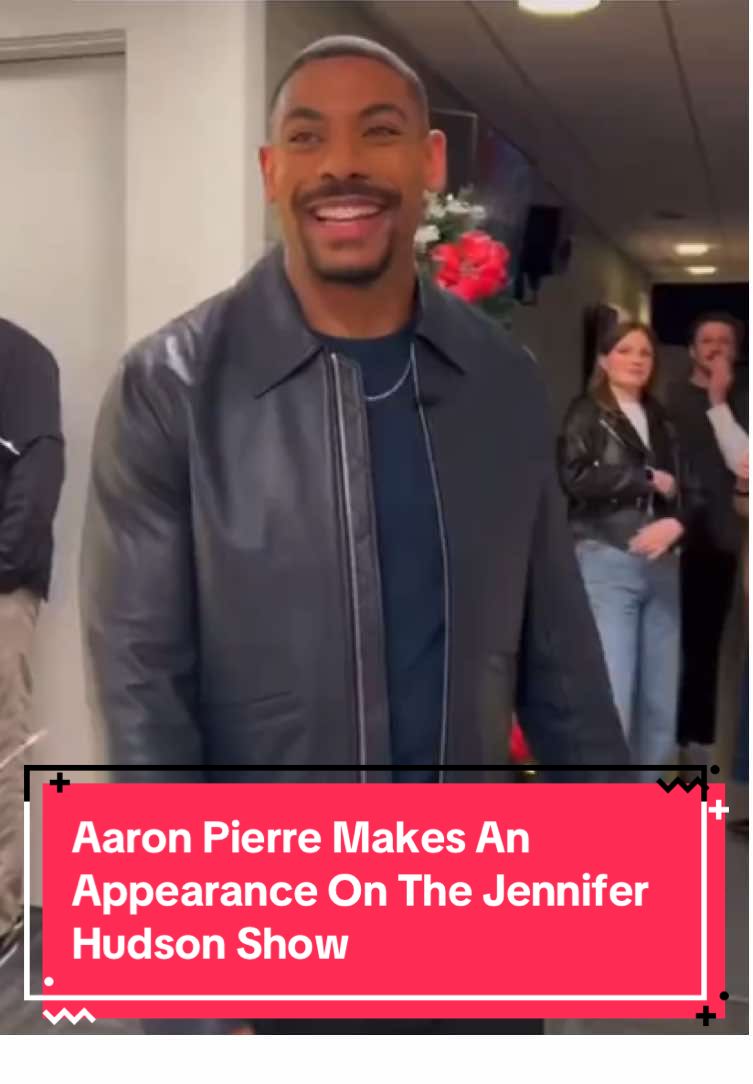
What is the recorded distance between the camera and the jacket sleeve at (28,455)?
1251 mm

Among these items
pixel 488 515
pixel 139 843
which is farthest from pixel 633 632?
pixel 139 843

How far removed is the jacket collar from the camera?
3.89 ft

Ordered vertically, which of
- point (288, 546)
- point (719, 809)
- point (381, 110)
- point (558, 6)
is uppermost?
point (558, 6)

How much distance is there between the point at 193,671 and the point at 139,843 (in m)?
0.21

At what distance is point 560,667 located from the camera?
125cm

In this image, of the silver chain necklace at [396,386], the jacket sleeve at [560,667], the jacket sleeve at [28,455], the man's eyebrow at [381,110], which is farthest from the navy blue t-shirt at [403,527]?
the jacket sleeve at [28,455]

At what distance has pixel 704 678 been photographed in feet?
4.15

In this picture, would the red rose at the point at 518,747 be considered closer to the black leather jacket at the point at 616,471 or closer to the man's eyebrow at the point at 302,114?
the black leather jacket at the point at 616,471

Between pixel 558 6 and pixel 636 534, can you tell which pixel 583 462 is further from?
pixel 558 6

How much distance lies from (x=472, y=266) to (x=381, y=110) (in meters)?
0.18
